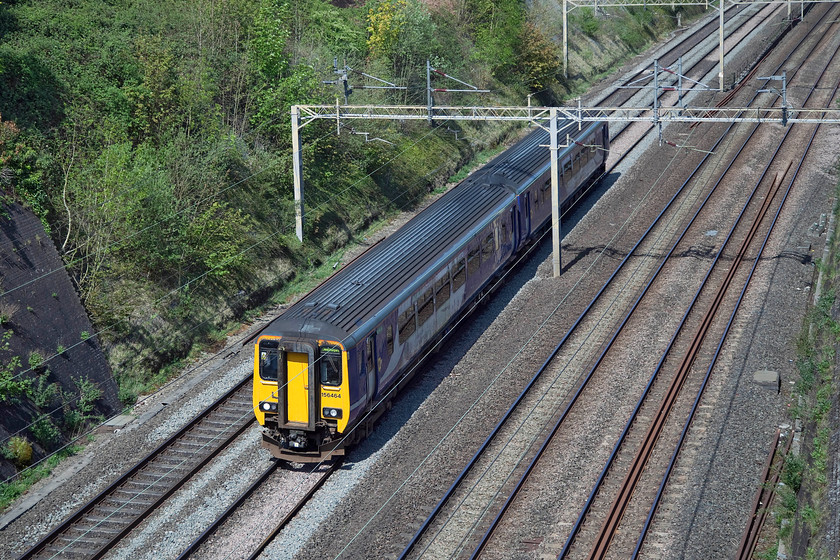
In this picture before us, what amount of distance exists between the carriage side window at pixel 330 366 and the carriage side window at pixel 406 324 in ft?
8.82

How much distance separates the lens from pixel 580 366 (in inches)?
894

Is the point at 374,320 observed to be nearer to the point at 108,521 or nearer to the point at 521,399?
the point at 521,399

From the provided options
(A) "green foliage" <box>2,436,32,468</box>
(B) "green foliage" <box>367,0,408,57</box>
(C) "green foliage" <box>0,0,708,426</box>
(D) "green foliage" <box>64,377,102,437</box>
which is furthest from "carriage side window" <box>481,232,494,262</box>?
(B) "green foliage" <box>367,0,408,57</box>

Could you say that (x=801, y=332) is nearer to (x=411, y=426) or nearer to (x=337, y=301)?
(x=411, y=426)

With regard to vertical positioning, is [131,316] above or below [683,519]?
above

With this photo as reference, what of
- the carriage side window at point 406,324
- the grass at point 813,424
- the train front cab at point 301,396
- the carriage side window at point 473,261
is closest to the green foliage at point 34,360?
the train front cab at point 301,396

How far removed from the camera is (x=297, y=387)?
729 inches

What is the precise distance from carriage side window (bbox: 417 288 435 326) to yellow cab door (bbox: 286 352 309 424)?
3.98 m

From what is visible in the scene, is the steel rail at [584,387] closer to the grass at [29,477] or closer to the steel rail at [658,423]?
the steel rail at [658,423]

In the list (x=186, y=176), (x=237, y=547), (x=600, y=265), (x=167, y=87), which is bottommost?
(x=237, y=547)

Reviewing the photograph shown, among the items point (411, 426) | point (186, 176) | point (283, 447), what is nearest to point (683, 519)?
point (411, 426)

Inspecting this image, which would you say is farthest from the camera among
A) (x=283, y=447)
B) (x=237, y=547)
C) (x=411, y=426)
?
(x=411, y=426)

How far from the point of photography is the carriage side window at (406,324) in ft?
67.8

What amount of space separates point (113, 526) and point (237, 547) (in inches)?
104
